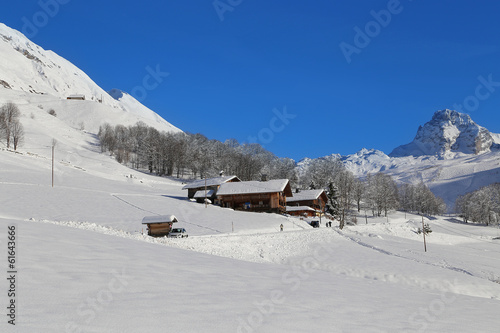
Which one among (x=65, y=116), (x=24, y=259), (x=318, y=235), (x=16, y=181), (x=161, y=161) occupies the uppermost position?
(x=65, y=116)

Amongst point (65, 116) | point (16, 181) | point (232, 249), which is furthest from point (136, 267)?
point (65, 116)

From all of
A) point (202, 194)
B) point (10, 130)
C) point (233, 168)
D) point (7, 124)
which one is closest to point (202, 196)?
point (202, 194)

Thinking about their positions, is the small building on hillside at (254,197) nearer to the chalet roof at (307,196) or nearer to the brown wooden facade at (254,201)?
the brown wooden facade at (254,201)

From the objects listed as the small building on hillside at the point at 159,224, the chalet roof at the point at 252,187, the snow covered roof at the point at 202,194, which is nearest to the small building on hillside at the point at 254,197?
the chalet roof at the point at 252,187

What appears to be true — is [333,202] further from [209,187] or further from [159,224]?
[159,224]

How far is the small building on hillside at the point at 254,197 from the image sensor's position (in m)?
64.8

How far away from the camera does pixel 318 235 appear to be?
39.5 meters

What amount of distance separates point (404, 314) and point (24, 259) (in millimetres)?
9608

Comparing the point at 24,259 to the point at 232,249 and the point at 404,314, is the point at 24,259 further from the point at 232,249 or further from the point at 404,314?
the point at 232,249

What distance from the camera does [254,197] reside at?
65375mm

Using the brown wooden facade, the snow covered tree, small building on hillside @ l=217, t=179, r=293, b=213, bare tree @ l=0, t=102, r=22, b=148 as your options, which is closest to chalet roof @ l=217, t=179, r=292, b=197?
small building on hillside @ l=217, t=179, r=293, b=213

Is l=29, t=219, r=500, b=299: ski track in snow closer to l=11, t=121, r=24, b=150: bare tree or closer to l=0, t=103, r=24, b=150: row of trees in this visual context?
l=11, t=121, r=24, b=150: bare tree

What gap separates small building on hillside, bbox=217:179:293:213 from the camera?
213 ft

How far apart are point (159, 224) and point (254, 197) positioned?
109ft
